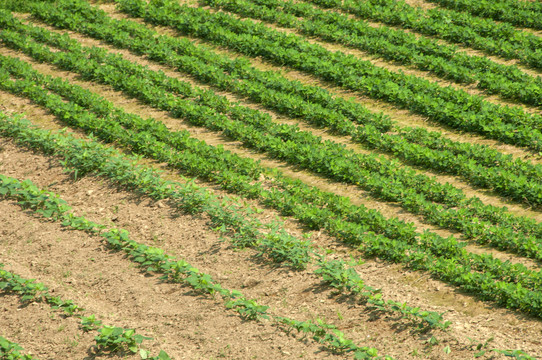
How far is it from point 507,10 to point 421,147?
18.7 feet

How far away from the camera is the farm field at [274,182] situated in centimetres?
693

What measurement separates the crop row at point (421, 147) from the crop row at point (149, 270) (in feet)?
12.8

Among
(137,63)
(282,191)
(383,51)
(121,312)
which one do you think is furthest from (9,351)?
(383,51)

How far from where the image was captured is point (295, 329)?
271 inches

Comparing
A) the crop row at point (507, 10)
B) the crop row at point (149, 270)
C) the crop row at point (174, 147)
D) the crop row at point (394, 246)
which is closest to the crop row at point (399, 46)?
the crop row at point (507, 10)

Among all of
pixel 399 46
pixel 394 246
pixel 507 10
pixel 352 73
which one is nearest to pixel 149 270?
pixel 394 246

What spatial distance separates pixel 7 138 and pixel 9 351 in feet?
17.9

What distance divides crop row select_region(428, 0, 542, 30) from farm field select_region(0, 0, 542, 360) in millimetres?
Answer: 52

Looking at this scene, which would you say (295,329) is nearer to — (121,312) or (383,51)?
(121,312)

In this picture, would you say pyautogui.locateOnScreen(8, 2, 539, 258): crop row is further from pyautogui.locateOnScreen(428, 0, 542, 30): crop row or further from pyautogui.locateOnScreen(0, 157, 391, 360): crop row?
pyautogui.locateOnScreen(428, 0, 542, 30): crop row

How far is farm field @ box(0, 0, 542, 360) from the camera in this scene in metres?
6.93

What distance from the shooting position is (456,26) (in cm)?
1367

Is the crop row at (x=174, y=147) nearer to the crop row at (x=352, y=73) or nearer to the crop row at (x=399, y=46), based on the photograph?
the crop row at (x=352, y=73)

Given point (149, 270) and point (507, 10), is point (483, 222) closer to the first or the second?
point (149, 270)
